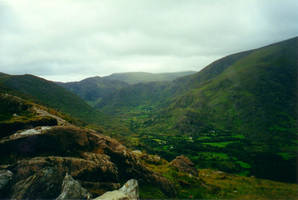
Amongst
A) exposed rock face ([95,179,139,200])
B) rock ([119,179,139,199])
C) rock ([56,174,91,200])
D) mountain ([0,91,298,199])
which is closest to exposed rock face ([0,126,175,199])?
mountain ([0,91,298,199])

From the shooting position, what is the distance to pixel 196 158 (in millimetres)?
133375

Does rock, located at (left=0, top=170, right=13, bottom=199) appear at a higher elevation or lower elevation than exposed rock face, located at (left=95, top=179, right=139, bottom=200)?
higher

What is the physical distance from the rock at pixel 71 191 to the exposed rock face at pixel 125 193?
2.14m

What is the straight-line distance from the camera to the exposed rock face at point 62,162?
61.8 ft

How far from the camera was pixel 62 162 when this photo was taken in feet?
69.1

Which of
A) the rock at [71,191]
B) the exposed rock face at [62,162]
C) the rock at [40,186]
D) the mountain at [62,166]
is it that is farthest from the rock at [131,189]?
the rock at [40,186]

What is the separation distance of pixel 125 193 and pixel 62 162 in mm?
8962

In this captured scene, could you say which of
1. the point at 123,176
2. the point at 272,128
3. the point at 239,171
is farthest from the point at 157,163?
the point at 272,128

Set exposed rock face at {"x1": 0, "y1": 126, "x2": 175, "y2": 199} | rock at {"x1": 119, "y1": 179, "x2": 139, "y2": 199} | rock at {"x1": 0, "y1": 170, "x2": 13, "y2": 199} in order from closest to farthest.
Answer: rock at {"x1": 0, "y1": 170, "x2": 13, "y2": 199} → exposed rock face at {"x1": 0, "y1": 126, "x2": 175, "y2": 199} → rock at {"x1": 119, "y1": 179, "x2": 139, "y2": 199}

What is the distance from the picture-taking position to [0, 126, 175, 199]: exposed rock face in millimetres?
18844

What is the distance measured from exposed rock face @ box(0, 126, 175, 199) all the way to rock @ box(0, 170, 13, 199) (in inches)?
20.4

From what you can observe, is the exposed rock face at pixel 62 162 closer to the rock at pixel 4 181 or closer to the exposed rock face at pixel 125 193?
the rock at pixel 4 181

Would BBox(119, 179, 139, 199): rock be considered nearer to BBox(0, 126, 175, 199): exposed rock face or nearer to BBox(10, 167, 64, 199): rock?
BBox(0, 126, 175, 199): exposed rock face

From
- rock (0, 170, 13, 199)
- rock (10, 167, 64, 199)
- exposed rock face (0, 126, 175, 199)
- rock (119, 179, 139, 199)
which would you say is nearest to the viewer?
rock (0, 170, 13, 199)
